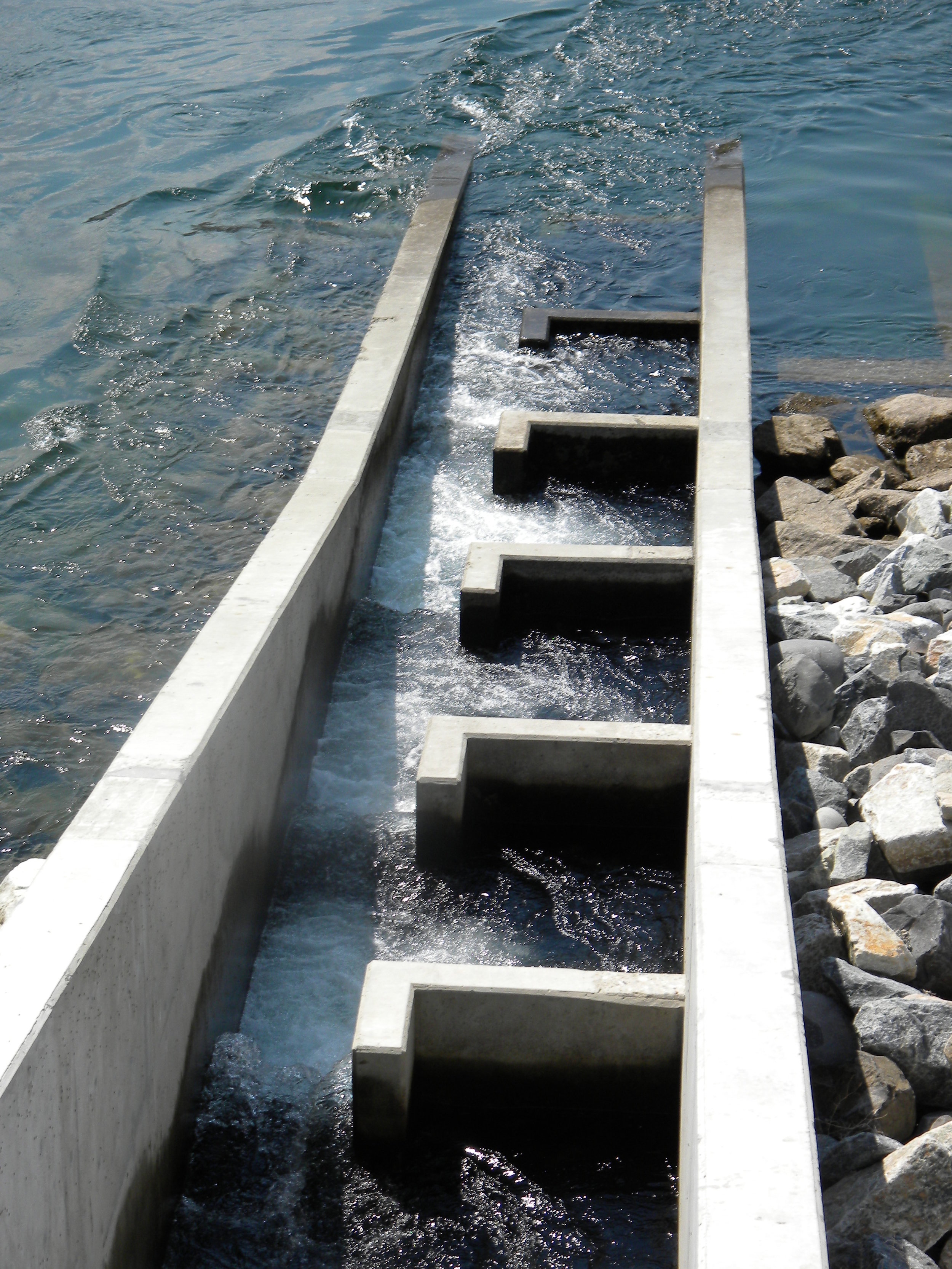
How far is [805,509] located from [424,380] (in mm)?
3565

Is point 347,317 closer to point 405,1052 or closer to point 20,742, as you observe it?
point 20,742

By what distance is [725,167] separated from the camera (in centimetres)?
1426

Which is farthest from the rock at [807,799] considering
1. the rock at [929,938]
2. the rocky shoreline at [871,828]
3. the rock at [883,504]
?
the rock at [883,504]

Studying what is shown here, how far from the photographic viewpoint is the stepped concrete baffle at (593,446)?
8.47 meters

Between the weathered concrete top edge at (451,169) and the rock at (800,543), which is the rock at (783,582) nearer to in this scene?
the rock at (800,543)

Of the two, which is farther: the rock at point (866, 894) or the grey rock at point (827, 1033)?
the rock at point (866, 894)

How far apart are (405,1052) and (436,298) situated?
357 inches

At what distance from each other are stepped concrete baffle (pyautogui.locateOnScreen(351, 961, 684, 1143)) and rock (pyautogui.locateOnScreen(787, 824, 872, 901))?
1021mm

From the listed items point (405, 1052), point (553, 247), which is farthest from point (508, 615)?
point (553, 247)

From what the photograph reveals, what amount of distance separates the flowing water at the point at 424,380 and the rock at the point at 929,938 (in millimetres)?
1030

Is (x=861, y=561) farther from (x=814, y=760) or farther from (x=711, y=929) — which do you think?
(x=711, y=929)

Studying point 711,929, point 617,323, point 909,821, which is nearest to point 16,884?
point 711,929

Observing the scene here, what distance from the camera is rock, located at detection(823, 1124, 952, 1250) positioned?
367 cm

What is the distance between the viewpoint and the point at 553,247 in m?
13.6
